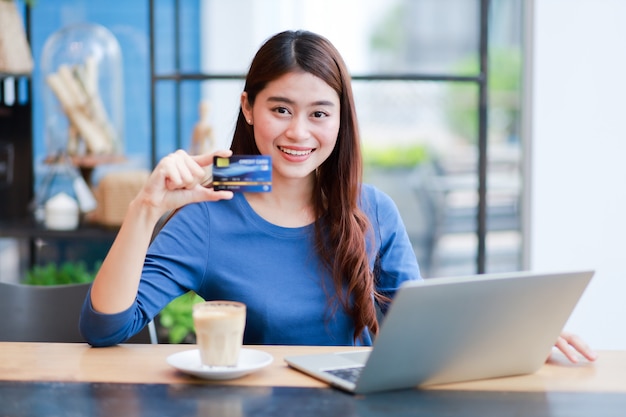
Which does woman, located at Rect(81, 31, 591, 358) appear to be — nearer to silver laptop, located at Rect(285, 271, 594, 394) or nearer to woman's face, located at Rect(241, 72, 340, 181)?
woman's face, located at Rect(241, 72, 340, 181)

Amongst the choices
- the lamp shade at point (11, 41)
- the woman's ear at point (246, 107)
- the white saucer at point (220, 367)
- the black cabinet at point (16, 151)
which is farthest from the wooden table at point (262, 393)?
the black cabinet at point (16, 151)

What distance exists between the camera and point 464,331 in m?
1.29

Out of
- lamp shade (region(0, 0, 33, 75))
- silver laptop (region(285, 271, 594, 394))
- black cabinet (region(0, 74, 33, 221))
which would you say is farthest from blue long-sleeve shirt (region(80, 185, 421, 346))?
black cabinet (region(0, 74, 33, 221))

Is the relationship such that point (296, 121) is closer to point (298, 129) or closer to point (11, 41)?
point (298, 129)

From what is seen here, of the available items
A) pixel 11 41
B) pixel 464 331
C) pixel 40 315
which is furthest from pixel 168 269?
pixel 11 41

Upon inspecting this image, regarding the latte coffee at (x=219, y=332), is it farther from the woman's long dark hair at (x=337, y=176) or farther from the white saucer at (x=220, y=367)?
the woman's long dark hair at (x=337, y=176)

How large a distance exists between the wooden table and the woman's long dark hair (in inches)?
14.0

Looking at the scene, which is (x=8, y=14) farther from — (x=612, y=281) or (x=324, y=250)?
(x=612, y=281)

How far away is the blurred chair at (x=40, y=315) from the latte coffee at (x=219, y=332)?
1.77ft

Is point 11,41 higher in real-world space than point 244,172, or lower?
higher

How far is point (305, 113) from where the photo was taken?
184 cm

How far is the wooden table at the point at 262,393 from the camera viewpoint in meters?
1.24

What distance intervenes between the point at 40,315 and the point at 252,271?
1.56ft

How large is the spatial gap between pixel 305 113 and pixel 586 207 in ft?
5.56
